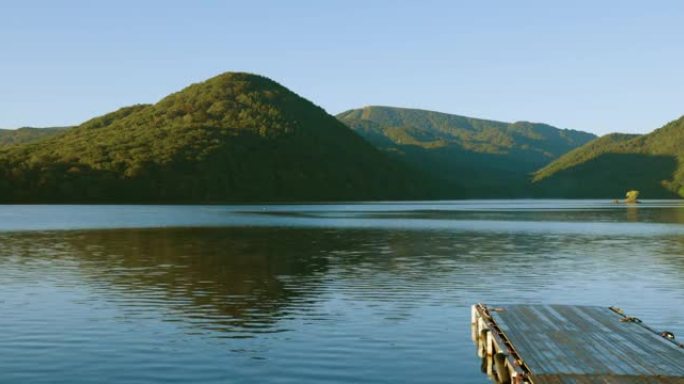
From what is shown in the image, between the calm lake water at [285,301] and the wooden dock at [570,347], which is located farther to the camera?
the calm lake water at [285,301]

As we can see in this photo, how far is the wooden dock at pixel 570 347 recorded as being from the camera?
67.5ft

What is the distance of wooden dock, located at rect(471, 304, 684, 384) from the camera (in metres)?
20.6

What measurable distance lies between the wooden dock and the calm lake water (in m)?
1.33

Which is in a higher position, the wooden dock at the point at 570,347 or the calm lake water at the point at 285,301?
the wooden dock at the point at 570,347

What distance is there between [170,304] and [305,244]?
44.7m

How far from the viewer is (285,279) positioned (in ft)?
167

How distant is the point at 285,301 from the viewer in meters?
40.7

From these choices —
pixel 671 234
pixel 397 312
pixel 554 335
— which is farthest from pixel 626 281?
pixel 671 234

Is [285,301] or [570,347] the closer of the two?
[570,347]

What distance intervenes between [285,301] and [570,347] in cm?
1947

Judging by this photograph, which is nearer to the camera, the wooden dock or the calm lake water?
the wooden dock

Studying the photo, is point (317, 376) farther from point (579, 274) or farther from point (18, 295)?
point (579, 274)

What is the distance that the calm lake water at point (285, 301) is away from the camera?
26.1m

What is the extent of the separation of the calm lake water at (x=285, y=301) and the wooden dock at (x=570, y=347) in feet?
4.35
